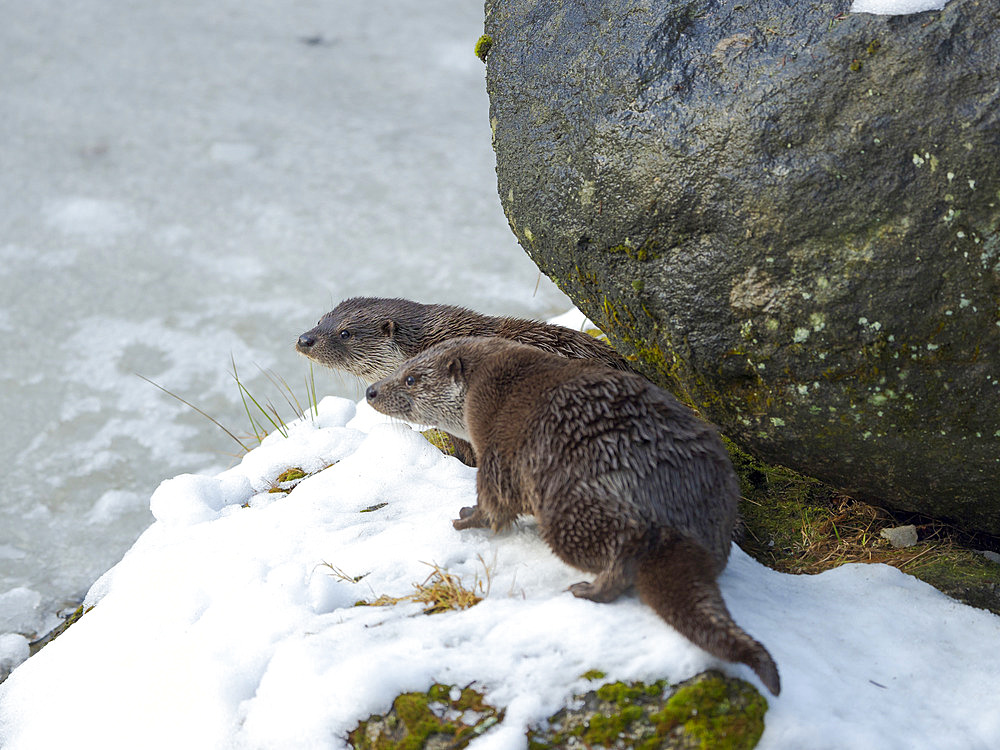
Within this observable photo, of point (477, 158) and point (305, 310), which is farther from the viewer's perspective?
point (477, 158)

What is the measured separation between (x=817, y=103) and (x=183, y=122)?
9711mm

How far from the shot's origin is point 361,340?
17.3 ft

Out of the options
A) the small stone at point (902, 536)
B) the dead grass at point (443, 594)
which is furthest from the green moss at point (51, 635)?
the small stone at point (902, 536)

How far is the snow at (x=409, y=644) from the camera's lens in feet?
9.18

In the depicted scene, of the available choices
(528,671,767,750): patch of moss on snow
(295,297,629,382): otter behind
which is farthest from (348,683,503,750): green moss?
(295,297,629,382): otter behind

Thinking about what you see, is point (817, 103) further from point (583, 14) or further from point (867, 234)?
point (583, 14)

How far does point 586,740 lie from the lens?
264 centimetres

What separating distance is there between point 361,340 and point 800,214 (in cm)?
270

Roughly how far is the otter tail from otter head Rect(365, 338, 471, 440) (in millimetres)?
1288

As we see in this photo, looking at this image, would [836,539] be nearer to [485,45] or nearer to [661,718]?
[661,718]

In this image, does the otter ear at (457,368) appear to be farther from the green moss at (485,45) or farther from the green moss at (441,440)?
the green moss at (485,45)

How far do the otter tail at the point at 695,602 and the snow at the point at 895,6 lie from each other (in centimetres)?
200

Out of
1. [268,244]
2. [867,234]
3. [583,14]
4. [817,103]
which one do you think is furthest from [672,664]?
[268,244]

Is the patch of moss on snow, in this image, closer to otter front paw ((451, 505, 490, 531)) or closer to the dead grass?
the dead grass
